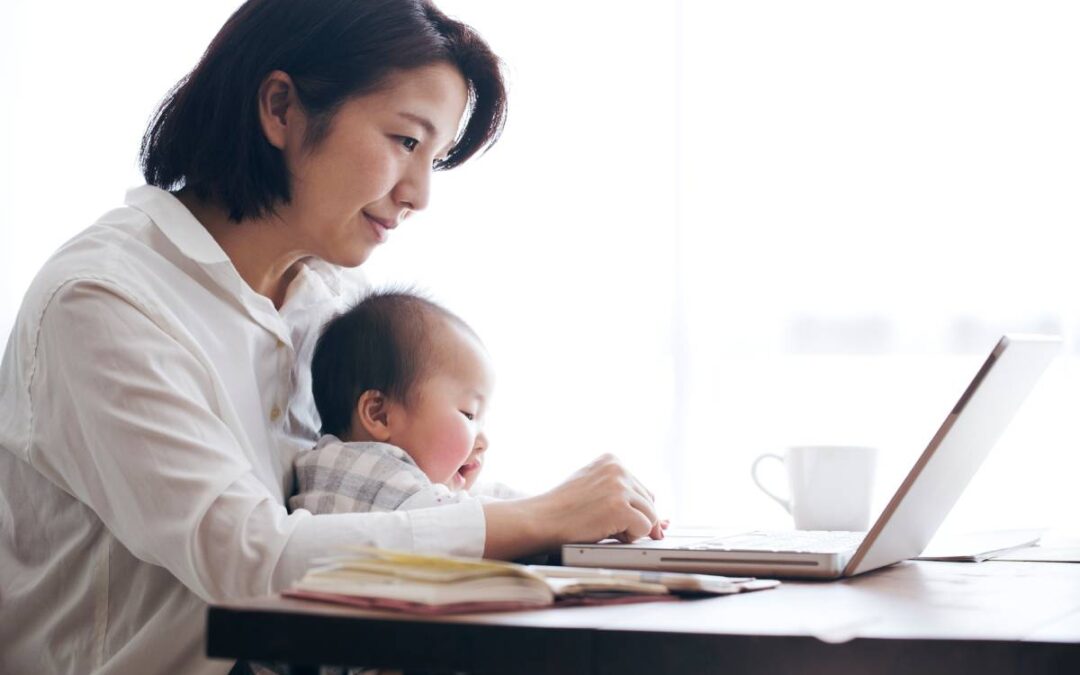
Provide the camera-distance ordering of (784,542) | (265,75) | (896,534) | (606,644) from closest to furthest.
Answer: (606,644), (896,534), (784,542), (265,75)

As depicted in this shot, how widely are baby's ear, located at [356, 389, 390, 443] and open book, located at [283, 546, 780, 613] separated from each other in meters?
0.62

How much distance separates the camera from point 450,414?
4.51 ft

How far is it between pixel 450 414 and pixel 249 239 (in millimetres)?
315

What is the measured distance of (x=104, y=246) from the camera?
117 centimetres

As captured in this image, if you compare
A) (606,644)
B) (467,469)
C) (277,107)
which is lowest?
(606,644)

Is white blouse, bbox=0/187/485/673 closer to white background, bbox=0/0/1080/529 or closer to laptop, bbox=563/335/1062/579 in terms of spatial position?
laptop, bbox=563/335/1062/579

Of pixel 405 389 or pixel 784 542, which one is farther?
pixel 405 389

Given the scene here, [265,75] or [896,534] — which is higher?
[265,75]

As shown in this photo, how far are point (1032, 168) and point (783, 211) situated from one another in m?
0.43

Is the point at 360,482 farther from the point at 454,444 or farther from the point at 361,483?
the point at 454,444

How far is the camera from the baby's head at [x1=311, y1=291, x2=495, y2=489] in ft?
4.47

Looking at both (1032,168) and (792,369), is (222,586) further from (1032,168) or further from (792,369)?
(1032,168)

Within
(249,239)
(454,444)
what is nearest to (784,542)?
(454,444)

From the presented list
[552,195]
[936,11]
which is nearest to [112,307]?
[552,195]
